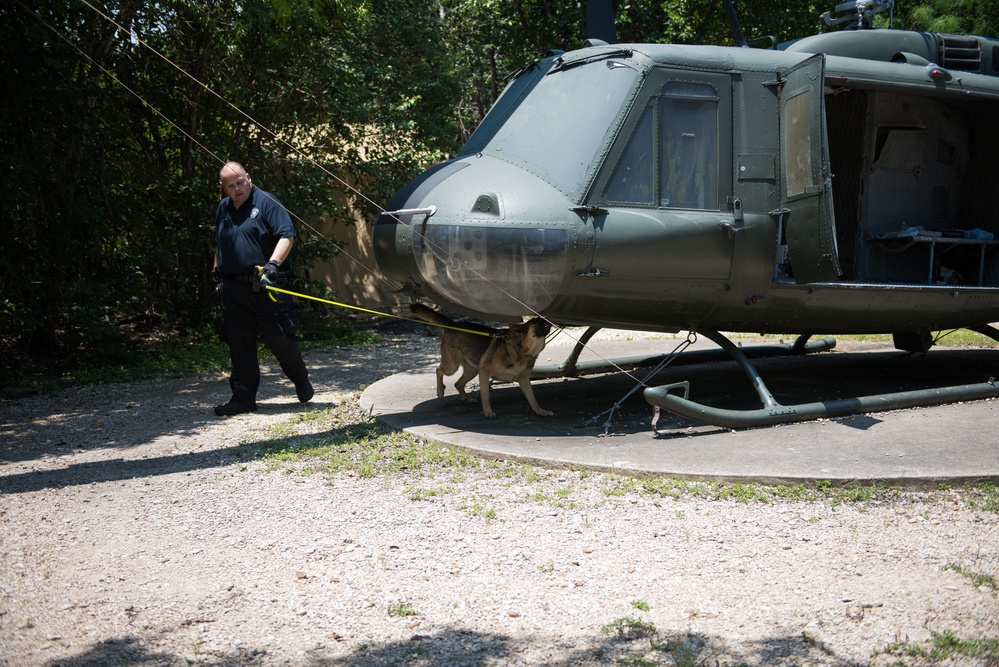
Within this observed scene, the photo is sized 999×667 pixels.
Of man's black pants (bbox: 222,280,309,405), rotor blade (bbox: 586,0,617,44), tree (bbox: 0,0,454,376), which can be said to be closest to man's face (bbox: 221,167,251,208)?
man's black pants (bbox: 222,280,309,405)

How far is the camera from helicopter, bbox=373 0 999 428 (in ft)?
18.8

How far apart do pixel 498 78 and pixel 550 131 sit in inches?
524

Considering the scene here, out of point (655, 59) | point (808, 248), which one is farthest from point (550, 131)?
point (808, 248)

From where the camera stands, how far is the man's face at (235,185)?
22.7 ft

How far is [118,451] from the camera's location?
6211 mm

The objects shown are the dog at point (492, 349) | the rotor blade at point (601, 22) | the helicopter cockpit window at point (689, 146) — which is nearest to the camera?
the helicopter cockpit window at point (689, 146)

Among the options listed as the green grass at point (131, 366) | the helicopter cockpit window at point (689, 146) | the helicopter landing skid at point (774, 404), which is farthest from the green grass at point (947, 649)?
the green grass at point (131, 366)

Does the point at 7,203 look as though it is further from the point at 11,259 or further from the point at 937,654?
the point at 937,654

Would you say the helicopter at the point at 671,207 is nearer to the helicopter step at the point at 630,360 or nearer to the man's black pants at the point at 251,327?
the man's black pants at the point at 251,327

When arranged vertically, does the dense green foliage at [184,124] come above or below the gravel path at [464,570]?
above

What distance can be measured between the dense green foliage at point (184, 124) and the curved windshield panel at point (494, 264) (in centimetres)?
279

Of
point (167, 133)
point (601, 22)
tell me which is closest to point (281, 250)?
point (601, 22)

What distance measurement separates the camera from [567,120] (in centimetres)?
609

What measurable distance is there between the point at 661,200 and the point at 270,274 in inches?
116
